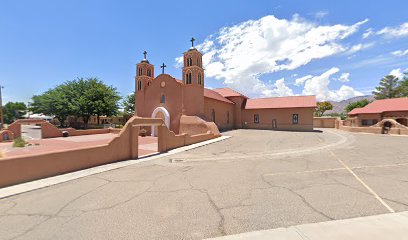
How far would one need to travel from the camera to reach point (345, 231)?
4020 millimetres

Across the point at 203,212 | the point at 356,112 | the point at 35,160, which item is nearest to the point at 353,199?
the point at 203,212

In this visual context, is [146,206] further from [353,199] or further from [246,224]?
[353,199]

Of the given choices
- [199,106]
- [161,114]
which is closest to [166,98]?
[161,114]

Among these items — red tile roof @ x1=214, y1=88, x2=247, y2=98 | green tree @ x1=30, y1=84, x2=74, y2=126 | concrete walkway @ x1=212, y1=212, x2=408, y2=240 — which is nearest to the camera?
concrete walkway @ x1=212, y1=212, x2=408, y2=240

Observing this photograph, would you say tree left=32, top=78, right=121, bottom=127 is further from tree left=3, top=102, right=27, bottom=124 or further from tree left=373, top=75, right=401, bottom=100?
tree left=373, top=75, right=401, bottom=100

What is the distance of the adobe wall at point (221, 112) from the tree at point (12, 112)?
8924 cm

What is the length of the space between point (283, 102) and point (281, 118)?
3363 mm

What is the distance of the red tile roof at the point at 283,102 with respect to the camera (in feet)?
114

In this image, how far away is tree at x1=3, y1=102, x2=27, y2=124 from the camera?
76.7 meters

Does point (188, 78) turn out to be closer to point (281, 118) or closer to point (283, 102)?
point (281, 118)

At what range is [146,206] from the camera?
550cm

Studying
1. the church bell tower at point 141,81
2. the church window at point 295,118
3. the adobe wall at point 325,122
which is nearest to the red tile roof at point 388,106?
the adobe wall at point 325,122

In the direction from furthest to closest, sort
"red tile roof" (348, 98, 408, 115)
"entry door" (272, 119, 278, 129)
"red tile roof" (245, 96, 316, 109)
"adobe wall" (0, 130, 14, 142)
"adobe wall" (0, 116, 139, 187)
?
"entry door" (272, 119, 278, 129)
"red tile roof" (245, 96, 316, 109)
"red tile roof" (348, 98, 408, 115)
"adobe wall" (0, 130, 14, 142)
"adobe wall" (0, 116, 139, 187)

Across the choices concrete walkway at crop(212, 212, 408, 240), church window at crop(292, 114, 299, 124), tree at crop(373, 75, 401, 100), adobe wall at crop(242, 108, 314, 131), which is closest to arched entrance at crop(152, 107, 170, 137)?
adobe wall at crop(242, 108, 314, 131)
